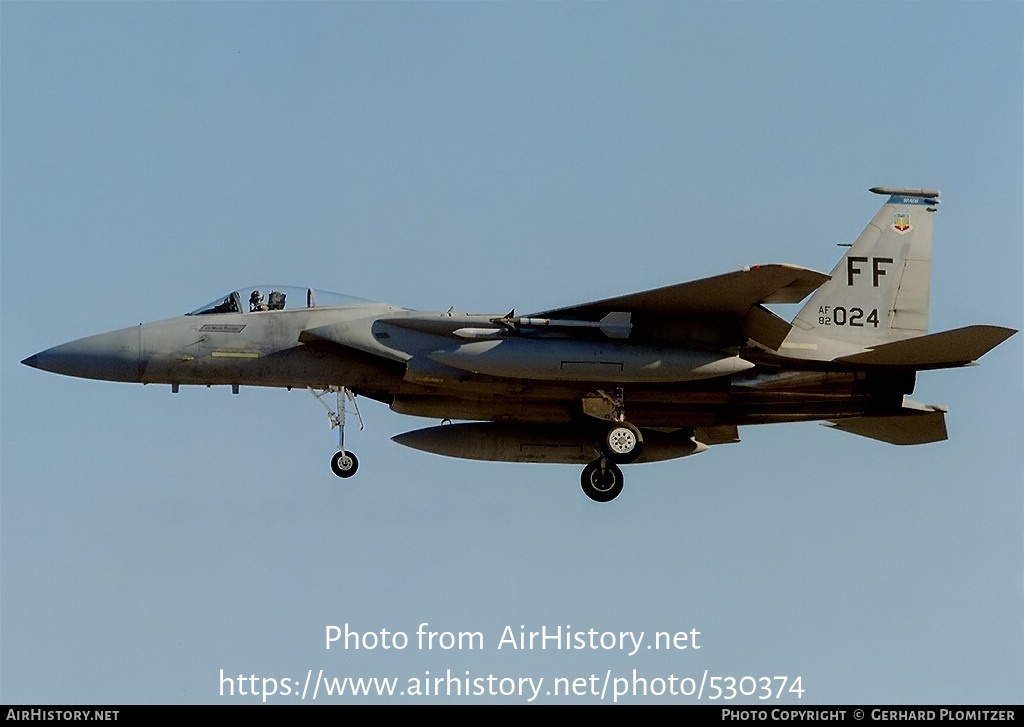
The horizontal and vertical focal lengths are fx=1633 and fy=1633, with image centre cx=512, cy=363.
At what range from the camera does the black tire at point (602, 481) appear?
19156 mm

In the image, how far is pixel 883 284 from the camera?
20.0m

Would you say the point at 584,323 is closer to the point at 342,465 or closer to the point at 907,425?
the point at 342,465

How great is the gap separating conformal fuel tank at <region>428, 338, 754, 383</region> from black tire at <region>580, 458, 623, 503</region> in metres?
1.50

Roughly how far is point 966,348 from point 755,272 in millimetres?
2875

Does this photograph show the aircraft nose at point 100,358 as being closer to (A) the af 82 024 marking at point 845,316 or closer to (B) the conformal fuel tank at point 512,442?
(B) the conformal fuel tank at point 512,442

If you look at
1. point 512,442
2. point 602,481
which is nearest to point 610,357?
point 602,481

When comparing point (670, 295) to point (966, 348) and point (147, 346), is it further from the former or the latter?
point (147, 346)

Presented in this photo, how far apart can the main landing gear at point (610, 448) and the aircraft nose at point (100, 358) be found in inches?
209

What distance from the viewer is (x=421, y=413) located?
19516 millimetres

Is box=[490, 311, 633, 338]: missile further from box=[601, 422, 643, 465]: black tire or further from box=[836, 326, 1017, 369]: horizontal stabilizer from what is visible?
box=[836, 326, 1017, 369]: horizontal stabilizer

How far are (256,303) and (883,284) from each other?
762 centimetres

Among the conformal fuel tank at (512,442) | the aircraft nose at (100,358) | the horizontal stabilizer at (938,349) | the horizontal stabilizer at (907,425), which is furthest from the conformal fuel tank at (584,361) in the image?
the aircraft nose at (100,358)
